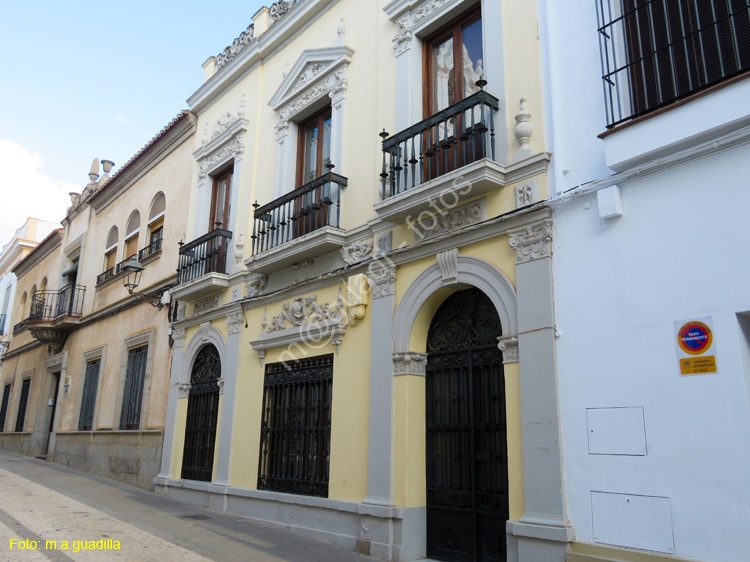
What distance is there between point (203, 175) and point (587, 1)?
26.5 ft

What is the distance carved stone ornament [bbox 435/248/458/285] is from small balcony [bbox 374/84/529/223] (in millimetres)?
521

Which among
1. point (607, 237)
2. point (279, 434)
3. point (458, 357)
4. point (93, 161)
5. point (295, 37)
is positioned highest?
point (93, 161)

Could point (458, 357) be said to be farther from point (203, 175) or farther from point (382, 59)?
point (203, 175)

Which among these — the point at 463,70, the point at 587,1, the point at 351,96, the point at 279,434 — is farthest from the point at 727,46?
the point at 279,434

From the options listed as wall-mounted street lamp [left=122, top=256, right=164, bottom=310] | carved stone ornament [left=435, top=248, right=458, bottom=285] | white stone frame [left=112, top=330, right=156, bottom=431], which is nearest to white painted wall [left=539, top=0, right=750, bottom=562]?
carved stone ornament [left=435, top=248, right=458, bottom=285]

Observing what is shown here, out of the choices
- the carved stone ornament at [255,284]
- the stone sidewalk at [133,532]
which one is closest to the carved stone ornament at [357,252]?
the carved stone ornament at [255,284]

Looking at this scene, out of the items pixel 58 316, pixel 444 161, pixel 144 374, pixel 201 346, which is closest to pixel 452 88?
pixel 444 161

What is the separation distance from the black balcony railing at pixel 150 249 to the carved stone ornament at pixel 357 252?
6.64 metres

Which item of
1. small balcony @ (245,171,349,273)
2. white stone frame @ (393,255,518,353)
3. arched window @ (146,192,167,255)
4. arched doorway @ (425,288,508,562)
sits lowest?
arched doorway @ (425,288,508,562)

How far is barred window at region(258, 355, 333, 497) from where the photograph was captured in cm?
799

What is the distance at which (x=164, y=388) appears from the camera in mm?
11875

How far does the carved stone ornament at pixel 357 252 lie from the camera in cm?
777

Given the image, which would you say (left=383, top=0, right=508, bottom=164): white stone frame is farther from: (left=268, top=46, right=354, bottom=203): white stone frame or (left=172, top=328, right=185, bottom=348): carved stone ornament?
(left=172, top=328, right=185, bottom=348): carved stone ornament

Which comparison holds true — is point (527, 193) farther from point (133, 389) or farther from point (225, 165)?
point (133, 389)
